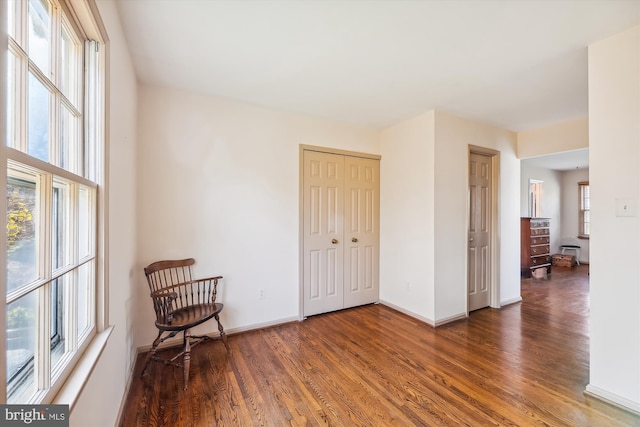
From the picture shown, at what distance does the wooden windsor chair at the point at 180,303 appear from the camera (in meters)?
2.08

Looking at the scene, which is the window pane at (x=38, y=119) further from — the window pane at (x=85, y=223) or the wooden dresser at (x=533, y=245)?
the wooden dresser at (x=533, y=245)

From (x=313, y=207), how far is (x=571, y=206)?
747 cm

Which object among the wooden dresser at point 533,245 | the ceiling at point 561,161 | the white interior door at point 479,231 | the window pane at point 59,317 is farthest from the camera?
the wooden dresser at point 533,245

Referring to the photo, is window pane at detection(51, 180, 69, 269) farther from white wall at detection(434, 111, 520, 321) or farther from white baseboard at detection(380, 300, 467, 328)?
white baseboard at detection(380, 300, 467, 328)

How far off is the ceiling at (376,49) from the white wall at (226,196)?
27 centimetres

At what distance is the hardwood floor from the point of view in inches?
66.8


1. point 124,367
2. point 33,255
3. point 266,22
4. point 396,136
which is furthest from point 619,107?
point 124,367

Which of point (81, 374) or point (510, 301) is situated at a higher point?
point (81, 374)

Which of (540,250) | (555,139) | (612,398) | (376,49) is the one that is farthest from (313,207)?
(540,250)

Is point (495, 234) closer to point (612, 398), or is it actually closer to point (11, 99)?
point (612, 398)

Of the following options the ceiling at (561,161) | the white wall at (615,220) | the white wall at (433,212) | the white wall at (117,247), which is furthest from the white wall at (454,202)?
the white wall at (117,247)

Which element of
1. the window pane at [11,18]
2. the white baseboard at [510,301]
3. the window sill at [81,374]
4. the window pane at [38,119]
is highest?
the window pane at [11,18]

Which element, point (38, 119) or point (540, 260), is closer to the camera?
point (38, 119)

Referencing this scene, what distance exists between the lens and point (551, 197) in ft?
22.1
